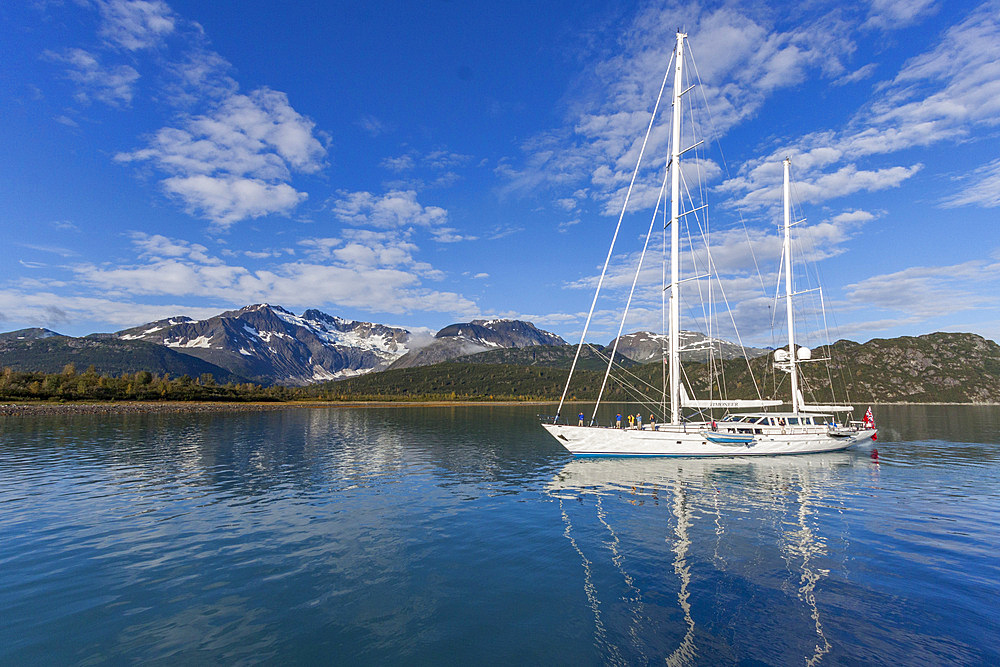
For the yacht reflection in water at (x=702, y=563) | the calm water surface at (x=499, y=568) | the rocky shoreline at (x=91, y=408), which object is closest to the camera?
the calm water surface at (x=499, y=568)

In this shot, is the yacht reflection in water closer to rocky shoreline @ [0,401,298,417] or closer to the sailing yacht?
the sailing yacht

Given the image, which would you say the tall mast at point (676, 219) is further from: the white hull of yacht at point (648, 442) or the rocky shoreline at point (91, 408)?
the rocky shoreline at point (91, 408)

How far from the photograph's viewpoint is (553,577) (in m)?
18.1

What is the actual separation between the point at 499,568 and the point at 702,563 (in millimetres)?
8784

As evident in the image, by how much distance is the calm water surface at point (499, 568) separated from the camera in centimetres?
1301

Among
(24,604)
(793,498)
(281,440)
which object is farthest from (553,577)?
(281,440)

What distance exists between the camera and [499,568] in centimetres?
1914

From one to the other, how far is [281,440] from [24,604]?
60420 mm

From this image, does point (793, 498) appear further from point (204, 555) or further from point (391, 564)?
point (204, 555)

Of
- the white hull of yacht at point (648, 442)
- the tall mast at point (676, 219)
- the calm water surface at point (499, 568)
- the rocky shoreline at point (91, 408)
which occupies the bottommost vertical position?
the rocky shoreline at point (91, 408)

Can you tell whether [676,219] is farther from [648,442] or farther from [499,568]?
[499,568]


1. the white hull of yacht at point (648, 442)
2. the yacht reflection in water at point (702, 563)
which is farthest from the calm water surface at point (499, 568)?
the white hull of yacht at point (648, 442)

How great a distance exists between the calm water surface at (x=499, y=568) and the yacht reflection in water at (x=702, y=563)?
0.10 metres

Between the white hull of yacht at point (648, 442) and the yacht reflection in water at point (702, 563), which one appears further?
the white hull of yacht at point (648, 442)
